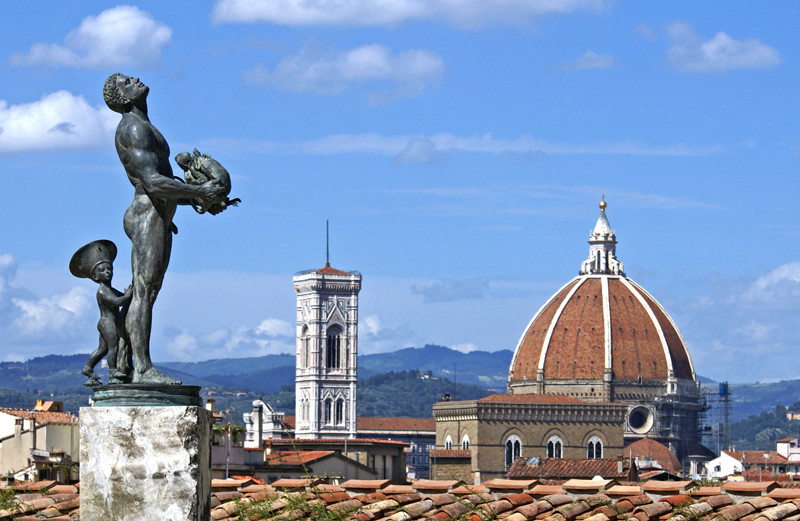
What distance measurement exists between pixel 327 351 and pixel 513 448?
3464cm

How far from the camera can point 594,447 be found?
4348 inches

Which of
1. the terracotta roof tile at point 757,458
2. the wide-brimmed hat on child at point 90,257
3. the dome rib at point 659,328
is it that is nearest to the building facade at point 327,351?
the dome rib at point 659,328

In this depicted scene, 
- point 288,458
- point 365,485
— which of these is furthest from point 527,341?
point 365,485

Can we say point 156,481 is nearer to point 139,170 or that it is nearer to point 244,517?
point 139,170

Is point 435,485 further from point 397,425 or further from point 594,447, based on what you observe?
point 397,425

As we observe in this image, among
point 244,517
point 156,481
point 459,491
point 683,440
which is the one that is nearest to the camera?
point 156,481

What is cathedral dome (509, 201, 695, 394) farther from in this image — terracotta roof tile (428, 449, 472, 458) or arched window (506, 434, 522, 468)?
terracotta roof tile (428, 449, 472, 458)

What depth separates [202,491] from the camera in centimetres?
646

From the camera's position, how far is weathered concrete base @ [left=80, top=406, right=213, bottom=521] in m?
6.36

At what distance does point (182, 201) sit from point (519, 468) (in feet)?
255

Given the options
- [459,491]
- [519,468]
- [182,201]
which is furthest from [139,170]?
[519,468]

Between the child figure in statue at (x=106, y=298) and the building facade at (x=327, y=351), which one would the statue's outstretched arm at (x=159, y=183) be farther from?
the building facade at (x=327, y=351)

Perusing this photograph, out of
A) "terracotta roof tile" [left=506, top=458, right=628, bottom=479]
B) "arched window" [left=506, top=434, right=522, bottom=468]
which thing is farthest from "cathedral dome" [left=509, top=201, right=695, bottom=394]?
"terracotta roof tile" [left=506, top=458, right=628, bottom=479]

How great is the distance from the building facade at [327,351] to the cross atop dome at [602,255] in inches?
833
